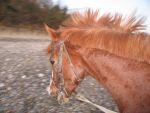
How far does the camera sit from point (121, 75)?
345 centimetres

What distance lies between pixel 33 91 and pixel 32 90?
0.21 ft

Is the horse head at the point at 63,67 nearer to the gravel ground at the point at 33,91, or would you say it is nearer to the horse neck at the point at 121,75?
the horse neck at the point at 121,75

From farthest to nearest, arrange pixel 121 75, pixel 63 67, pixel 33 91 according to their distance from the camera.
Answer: pixel 33 91
pixel 63 67
pixel 121 75

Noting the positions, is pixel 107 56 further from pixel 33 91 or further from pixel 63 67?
pixel 33 91

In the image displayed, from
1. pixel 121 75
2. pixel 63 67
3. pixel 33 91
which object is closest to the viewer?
pixel 121 75

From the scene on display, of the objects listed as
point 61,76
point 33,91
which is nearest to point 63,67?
point 61,76

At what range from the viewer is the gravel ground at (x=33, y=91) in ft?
19.0

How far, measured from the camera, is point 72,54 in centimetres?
371

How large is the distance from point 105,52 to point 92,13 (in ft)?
2.02

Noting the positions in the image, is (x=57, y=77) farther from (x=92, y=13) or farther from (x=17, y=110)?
(x=17, y=110)

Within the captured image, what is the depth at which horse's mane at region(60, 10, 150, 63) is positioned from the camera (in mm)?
3351

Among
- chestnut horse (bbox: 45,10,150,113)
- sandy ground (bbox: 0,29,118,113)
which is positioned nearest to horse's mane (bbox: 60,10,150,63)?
chestnut horse (bbox: 45,10,150,113)

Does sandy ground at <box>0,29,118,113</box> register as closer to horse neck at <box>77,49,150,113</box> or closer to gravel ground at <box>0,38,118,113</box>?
gravel ground at <box>0,38,118,113</box>

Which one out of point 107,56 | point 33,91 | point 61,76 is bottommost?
point 33,91
